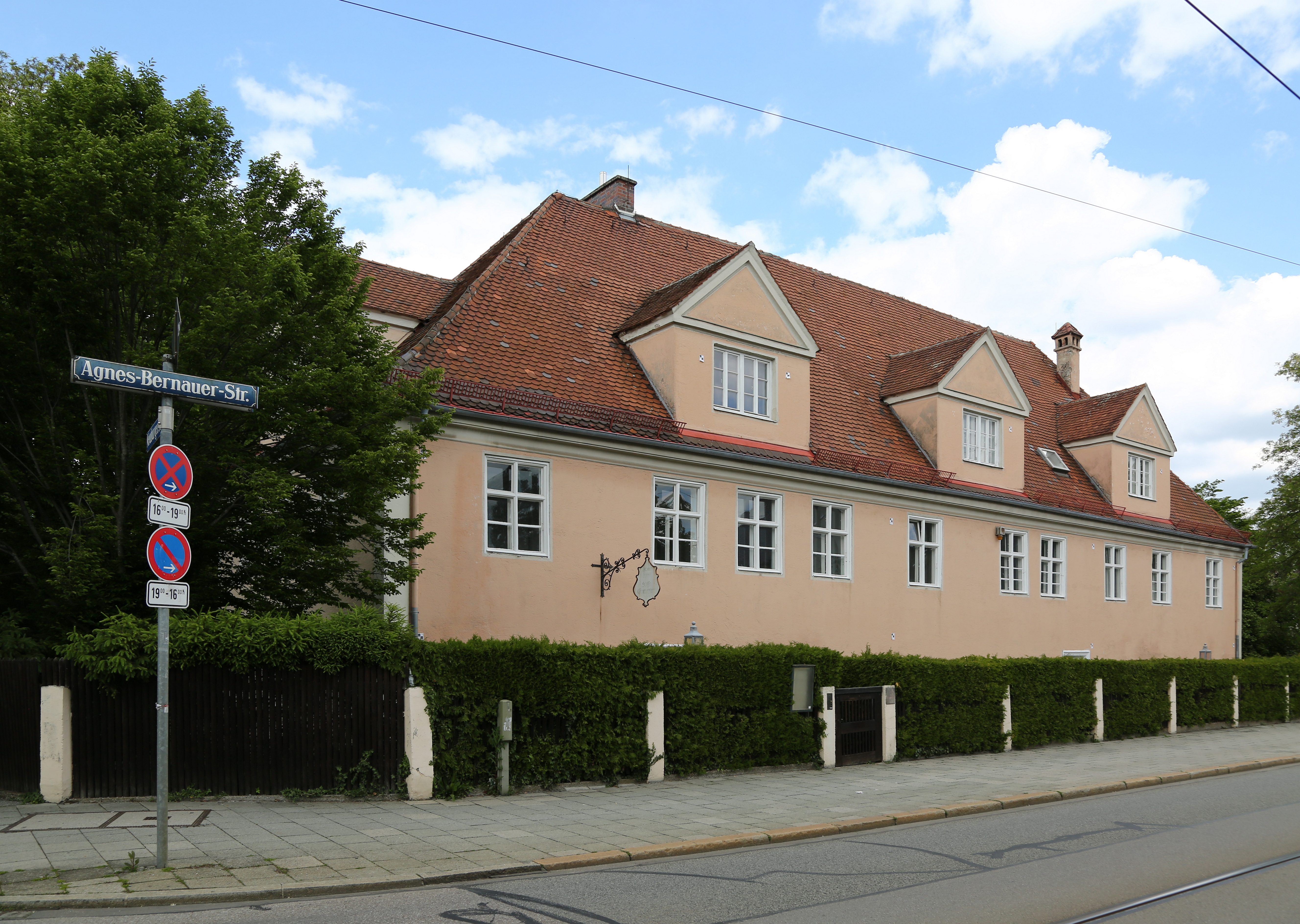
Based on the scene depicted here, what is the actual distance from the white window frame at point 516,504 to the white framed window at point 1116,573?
18.6m

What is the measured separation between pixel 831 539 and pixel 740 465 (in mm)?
3204

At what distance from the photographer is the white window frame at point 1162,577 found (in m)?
30.6

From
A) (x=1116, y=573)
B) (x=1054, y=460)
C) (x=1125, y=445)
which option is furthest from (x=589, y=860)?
(x=1125, y=445)

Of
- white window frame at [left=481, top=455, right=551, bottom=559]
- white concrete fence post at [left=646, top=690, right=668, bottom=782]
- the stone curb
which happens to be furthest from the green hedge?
the stone curb

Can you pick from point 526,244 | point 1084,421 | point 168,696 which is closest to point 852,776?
point 168,696

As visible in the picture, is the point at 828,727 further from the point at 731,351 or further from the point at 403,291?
the point at 403,291

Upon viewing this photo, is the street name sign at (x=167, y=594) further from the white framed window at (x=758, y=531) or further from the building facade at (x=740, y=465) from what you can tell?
the white framed window at (x=758, y=531)

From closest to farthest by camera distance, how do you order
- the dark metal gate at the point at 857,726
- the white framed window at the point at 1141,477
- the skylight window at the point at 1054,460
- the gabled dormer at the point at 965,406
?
the dark metal gate at the point at 857,726, the gabled dormer at the point at 965,406, the skylight window at the point at 1054,460, the white framed window at the point at 1141,477

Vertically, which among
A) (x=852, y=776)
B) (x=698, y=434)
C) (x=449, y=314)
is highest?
(x=449, y=314)

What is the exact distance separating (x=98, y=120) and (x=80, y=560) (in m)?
5.49

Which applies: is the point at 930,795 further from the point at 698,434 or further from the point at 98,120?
the point at 98,120

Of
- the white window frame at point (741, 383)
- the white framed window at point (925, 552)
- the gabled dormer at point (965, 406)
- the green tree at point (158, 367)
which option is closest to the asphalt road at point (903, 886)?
the green tree at point (158, 367)

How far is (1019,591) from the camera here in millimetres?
25859

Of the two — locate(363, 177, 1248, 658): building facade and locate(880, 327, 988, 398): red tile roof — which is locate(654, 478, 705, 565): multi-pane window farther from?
locate(880, 327, 988, 398): red tile roof
